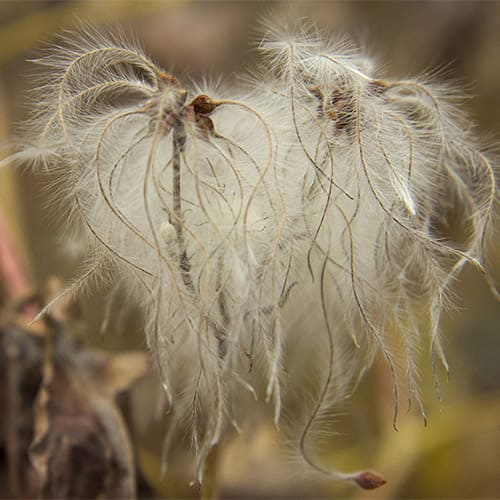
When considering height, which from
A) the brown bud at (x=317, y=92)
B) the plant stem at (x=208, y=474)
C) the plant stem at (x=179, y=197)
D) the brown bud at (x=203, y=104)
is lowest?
the plant stem at (x=208, y=474)

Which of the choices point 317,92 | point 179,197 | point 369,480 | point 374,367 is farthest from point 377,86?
point 374,367

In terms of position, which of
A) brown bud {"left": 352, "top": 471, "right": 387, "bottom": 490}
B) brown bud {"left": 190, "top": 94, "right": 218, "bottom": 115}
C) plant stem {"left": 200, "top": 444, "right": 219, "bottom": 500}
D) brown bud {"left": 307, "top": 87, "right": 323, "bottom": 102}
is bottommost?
brown bud {"left": 352, "top": 471, "right": 387, "bottom": 490}

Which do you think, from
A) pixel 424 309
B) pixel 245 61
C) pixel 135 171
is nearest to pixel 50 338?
pixel 135 171

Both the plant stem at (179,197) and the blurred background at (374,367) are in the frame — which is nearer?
the plant stem at (179,197)

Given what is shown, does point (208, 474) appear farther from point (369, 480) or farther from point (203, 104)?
point (203, 104)

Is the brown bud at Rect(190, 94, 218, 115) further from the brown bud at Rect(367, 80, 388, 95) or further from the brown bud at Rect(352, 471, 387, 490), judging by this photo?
the brown bud at Rect(352, 471, 387, 490)

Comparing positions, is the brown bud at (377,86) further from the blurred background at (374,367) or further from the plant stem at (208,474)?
the plant stem at (208,474)

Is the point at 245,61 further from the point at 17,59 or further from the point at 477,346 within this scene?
the point at 477,346

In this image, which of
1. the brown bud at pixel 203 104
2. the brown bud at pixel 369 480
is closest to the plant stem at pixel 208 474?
the brown bud at pixel 369 480

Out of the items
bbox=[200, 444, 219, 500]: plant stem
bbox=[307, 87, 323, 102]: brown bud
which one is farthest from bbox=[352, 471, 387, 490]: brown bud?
bbox=[307, 87, 323, 102]: brown bud
